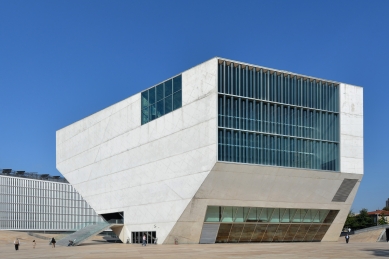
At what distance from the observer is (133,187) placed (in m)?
59.4

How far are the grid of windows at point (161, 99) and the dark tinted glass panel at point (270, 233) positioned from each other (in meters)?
16.3

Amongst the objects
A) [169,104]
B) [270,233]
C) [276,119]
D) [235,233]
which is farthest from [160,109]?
[270,233]

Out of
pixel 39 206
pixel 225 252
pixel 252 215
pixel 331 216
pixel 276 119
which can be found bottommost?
pixel 39 206

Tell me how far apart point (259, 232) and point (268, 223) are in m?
1.51

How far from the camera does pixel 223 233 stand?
5253 centimetres

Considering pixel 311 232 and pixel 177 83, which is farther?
pixel 311 232

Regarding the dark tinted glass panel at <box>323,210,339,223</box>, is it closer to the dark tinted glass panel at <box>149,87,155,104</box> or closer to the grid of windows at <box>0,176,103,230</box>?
the dark tinted glass panel at <box>149,87,155,104</box>

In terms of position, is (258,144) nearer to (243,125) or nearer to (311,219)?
(243,125)

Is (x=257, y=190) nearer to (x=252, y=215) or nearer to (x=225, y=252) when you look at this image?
(x=252, y=215)

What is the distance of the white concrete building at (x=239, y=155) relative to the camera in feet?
157

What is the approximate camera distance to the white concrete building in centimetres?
4791

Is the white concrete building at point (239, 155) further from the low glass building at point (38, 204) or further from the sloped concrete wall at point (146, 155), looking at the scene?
the low glass building at point (38, 204)

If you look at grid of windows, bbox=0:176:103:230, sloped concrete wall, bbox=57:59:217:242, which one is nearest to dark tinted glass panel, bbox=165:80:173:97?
sloped concrete wall, bbox=57:59:217:242

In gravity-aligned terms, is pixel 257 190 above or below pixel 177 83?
below
